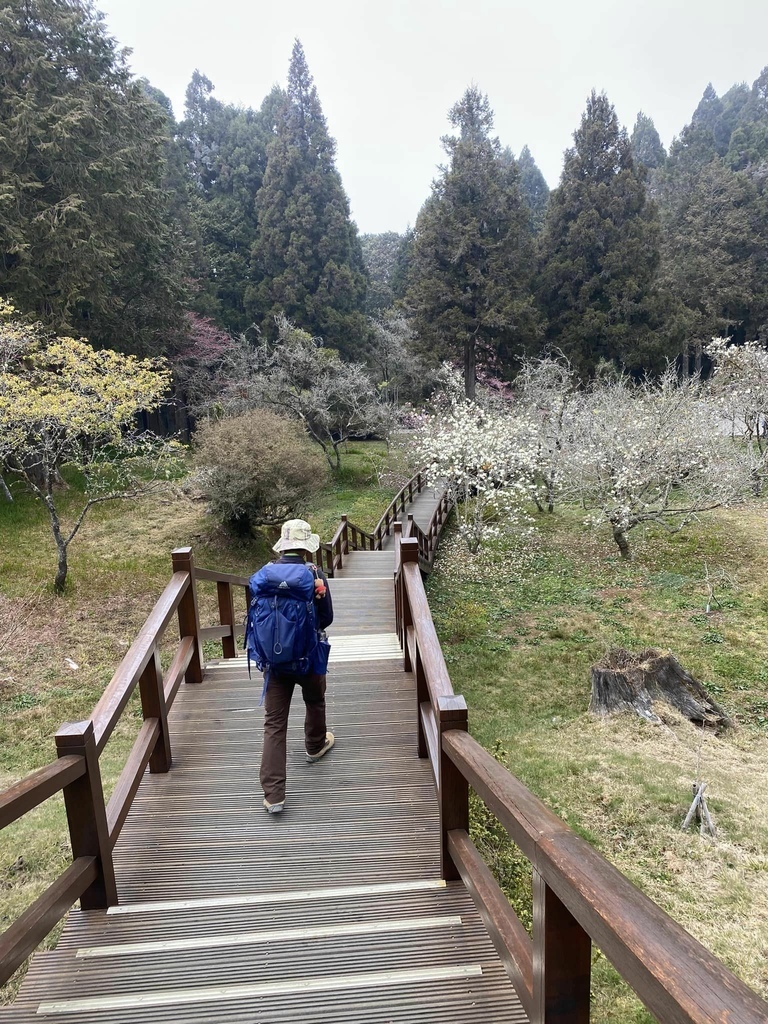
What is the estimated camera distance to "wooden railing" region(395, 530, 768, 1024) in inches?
34.5

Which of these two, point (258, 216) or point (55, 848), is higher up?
point (258, 216)

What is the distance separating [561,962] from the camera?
1358 millimetres

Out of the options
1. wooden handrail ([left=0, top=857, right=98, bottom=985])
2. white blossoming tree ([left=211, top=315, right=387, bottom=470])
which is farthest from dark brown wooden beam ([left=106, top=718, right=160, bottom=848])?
white blossoming tree ([left=211, top=315, right=387, bottom=470])

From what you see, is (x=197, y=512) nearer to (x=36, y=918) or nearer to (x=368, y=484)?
(x=368, y=484)

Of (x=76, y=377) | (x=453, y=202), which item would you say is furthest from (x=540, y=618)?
(x=453, y=202)

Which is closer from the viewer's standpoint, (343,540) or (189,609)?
(189,609)

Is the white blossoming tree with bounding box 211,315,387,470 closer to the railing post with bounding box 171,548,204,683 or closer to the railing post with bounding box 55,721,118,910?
the railing post with bounding box 171,548,204,683

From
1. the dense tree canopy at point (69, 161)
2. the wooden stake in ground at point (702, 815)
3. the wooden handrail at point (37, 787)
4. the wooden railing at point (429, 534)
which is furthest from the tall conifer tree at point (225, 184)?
the wooden handrail at point (37, 787)

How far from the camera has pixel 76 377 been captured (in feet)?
35.7

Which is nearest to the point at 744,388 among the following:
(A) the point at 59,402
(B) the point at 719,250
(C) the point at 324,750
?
(B) the point at 719,250

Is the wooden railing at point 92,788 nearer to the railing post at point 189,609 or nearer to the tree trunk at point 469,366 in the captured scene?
the railing post at point 189,609

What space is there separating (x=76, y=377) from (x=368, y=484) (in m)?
11.3

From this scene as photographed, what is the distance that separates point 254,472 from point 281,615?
944cm

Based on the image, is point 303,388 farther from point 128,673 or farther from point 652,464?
point 128,673
